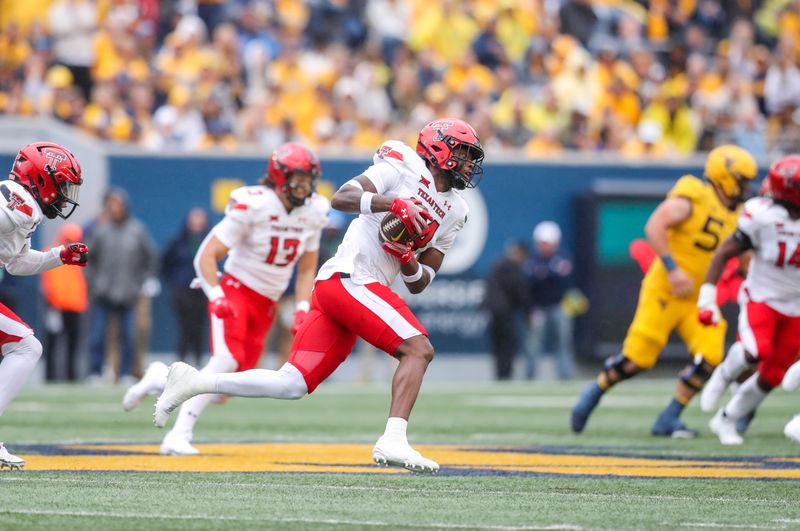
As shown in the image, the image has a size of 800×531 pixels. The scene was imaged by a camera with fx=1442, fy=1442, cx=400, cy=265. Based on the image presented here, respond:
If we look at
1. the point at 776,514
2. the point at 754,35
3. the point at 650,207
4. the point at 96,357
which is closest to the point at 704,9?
the point at 754,35

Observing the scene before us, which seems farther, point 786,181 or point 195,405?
point 786,181

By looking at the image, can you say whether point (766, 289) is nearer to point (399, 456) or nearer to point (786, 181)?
point (786, 181)

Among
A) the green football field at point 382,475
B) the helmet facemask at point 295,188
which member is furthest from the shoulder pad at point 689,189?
the helmet facemask at point 295,188

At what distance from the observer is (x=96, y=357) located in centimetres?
1627

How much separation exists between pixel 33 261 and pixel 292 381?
1.46 meters

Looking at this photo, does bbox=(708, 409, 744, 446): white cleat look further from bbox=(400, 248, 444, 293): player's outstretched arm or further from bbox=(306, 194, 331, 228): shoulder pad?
bbox=(400, 248, 444, 293): player's outstretched arm

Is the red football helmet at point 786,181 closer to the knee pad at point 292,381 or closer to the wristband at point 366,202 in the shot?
the wristband at point 366,202

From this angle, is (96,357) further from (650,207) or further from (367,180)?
(367,180)

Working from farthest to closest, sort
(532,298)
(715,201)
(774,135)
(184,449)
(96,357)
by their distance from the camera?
(774,135) → (532,298) → (96,357) → (715,201) → (184,449)

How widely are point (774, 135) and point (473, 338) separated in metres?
5.12

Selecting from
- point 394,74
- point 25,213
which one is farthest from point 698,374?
point 394,74

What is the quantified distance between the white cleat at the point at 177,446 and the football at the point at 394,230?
208 cm

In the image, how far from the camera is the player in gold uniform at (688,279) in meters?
9.69

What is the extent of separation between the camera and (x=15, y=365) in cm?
685
